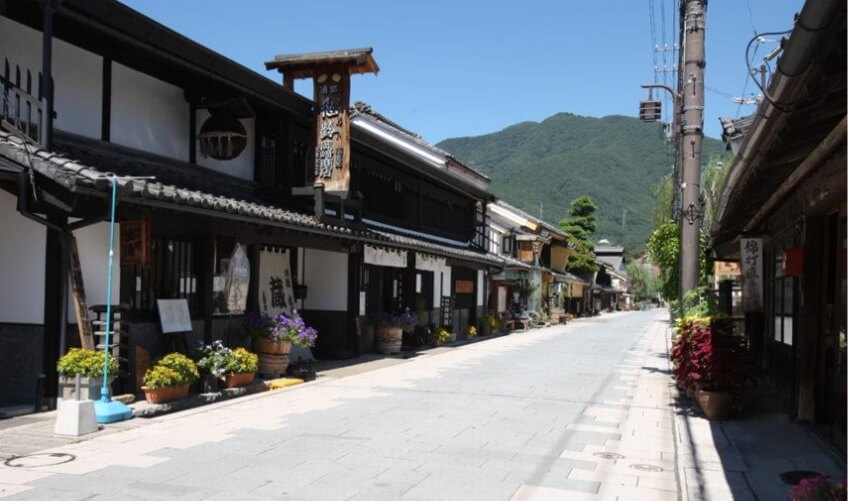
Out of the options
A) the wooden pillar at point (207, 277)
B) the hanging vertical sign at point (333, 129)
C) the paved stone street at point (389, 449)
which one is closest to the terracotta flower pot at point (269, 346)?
the paved stone street at point (389, 449)

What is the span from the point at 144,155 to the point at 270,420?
17.3 ft

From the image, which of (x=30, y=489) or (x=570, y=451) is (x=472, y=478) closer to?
(x=570, y=451)

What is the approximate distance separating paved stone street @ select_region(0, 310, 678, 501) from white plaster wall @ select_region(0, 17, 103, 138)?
15.9 feet

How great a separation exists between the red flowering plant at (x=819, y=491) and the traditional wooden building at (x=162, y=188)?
796cm

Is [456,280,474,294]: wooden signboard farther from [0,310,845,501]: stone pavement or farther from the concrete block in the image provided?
the concrete block

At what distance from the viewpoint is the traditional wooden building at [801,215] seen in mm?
4438

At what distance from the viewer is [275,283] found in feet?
54.0

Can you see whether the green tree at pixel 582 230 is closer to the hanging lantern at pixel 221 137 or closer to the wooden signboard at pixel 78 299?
the hanging lantern at pixel 221 137

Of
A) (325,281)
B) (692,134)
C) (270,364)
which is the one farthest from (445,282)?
(692,134)

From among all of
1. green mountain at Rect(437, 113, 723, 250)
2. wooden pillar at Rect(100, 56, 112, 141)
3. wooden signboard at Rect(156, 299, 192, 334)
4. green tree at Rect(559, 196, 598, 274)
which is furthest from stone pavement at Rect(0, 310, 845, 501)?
green mountain at Rect(437, 113, 723, 250)

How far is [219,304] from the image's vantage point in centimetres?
1368

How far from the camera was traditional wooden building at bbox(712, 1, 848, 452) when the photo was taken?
175 inches

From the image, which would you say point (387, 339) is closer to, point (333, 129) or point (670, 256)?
point (333, 129)

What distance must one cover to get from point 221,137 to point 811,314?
10.5m
